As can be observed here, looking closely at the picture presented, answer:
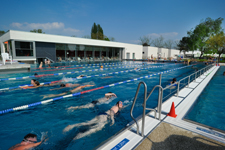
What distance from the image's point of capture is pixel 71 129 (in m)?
3.11

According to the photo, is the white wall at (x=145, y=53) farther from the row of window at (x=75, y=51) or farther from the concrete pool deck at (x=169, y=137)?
the concrete pool deck at (x=169, y=137)

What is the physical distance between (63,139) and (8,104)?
129 inches

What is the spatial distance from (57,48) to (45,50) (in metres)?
2.14

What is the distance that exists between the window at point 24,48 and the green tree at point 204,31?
3901 centimetres

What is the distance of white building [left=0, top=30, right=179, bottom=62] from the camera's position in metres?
16.5

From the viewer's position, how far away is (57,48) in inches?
818

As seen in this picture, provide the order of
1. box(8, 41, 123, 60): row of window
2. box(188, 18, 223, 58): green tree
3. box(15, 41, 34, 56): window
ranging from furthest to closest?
box(188, 18, 223, 58): green tree, box(8, 41, 123, 60): row of window, box(15, 41, 34, 56): window

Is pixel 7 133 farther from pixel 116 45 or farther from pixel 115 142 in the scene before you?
pixel 116 45

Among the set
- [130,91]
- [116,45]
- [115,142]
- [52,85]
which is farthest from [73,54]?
[115,142]

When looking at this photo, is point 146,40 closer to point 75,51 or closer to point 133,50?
point 133,50

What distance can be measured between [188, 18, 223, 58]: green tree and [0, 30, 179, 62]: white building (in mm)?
17438

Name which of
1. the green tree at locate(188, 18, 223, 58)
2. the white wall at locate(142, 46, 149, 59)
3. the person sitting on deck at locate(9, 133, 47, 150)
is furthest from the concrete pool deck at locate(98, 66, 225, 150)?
the green tree at locate(188, 18, 223, 58)

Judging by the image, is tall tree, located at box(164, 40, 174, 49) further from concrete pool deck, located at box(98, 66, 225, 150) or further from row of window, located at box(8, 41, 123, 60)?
concrete pool deck, located at box(98, 66, 225, 150)

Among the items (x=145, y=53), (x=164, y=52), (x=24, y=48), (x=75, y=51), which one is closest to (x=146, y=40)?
(x=164, y=52)
